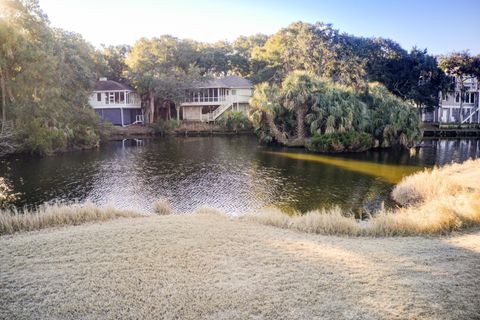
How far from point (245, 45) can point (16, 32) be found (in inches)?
1939

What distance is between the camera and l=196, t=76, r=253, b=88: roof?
189 feet

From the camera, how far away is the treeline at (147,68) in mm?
33312

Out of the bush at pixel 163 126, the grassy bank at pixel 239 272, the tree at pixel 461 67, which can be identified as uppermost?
the tree at pixel 461 67

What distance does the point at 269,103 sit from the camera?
4091cm

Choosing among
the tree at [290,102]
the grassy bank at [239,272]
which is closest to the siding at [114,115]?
the tree at [290,102]

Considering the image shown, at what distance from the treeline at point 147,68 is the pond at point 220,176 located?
327 centimetres

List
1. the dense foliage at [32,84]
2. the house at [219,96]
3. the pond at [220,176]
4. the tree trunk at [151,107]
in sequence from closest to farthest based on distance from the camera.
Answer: the pond at [220,176], the dense foliage at [32,84], the tree trunk at [151,107], the house at [219,96]

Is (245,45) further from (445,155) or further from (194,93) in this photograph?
(445,155)

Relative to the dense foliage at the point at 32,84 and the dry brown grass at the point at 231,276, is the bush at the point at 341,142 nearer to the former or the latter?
the dense foliage at the point at 32,84

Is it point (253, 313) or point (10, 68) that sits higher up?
point (10, 68)

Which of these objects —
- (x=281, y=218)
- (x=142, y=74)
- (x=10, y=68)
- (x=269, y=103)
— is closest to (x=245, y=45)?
(x=142, y=74)

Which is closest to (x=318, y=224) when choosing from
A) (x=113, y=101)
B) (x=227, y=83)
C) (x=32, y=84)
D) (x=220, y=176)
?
(x=220, y=176)

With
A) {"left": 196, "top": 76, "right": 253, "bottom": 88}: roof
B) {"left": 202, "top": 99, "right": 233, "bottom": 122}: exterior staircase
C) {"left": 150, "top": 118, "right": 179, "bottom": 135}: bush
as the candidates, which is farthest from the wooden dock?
{"left": 150, "top": 118, "right": 179, "bottom": 135}: bush

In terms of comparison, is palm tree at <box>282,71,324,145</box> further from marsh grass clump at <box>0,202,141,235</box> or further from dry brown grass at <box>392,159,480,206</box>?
marsh grass clump at <box>0,202,141,235</box>
